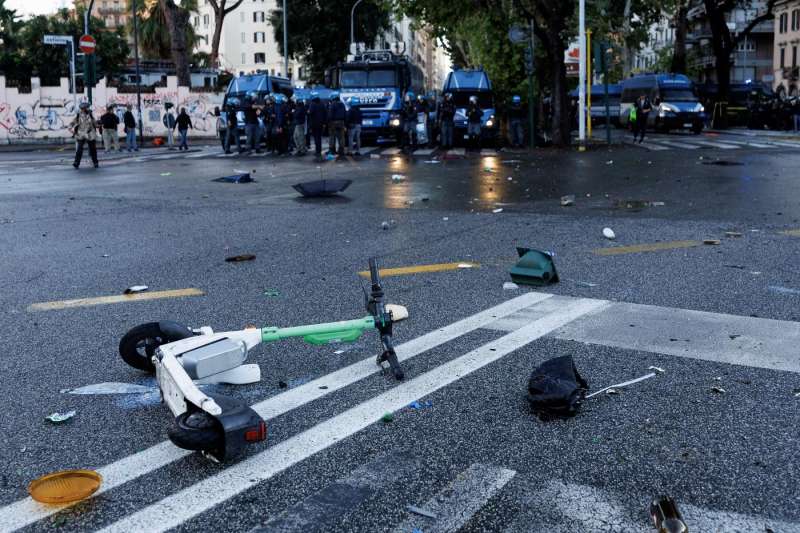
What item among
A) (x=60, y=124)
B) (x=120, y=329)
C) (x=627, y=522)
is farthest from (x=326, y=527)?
(x=60, y=124)

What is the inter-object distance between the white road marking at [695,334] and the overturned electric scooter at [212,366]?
121 cm

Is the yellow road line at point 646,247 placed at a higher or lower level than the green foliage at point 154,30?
lower

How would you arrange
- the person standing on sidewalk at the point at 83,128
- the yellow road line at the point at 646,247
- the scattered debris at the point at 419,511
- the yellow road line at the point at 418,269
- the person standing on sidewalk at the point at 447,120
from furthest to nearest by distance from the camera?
the person standing on sidewalk at the point at 447,120, the person standing on sidewalk at the point at 83,128, the yellow road line at the point at 646,247, the yellow road line at the point at 418,269, the scattered debris at the point at 419,511

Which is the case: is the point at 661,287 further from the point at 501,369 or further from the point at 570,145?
the point at 570,145

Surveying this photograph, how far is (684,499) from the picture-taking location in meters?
3.13

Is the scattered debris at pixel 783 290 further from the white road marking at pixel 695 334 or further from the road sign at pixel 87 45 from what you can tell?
the road sign at pixel 87 45

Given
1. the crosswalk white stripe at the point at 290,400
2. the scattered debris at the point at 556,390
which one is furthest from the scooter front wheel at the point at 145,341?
the scattered debris at the point at 556,390

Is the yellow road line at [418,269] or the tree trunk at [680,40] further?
the tree trunk at [680,40]

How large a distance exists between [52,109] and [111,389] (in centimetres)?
4168

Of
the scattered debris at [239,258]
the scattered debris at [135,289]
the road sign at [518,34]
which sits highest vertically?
the road sign at [518,34]

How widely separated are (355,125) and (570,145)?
6.42m

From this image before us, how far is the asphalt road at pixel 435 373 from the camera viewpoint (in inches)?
123

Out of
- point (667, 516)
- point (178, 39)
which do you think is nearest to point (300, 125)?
point (178, 39)

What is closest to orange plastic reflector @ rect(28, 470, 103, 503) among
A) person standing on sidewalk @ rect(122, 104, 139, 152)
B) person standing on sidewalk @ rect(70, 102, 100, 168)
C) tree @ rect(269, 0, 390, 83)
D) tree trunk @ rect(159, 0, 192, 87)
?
person standing on sidewalk @ rect(70, 102, 100, 168)
